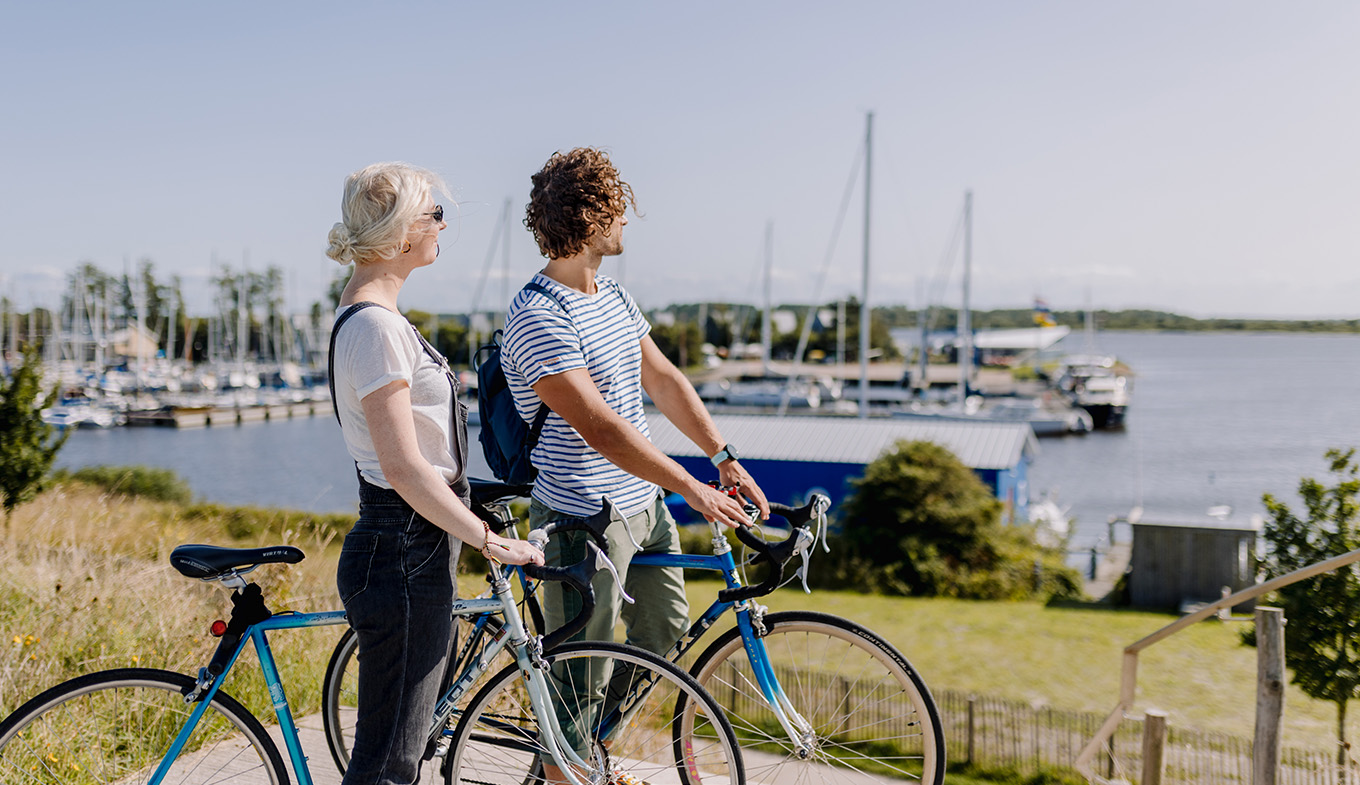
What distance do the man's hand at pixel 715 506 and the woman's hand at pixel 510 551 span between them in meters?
0.37

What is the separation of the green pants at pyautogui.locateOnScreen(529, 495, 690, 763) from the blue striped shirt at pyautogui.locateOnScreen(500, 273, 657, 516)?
71 millimetres

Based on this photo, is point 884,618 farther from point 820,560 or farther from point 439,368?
point 439,368

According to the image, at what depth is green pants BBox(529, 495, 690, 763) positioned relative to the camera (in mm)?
2434

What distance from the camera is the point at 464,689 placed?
2.42 m

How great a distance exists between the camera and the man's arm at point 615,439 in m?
2.26

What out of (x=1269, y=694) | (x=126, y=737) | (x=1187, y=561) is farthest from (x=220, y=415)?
(x=1269, y=694)

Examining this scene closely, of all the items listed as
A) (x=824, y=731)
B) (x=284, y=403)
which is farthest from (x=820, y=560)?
(x=284, y=403)

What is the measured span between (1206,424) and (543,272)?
79.6 meters

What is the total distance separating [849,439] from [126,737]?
2399 cm

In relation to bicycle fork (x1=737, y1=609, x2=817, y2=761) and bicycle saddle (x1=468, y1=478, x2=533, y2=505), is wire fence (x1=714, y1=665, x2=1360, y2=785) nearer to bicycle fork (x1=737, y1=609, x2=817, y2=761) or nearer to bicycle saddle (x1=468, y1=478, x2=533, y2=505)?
bicycle fork (x1=737, y1=609, x2=817, y2=761)

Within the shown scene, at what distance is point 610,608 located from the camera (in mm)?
2477

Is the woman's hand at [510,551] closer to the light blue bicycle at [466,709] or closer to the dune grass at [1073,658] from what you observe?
the light blue bicycle at [466,709]

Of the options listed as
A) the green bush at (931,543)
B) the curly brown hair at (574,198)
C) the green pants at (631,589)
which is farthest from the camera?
the green bush at (931,543)

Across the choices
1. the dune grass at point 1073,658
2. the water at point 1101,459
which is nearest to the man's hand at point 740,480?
the dune grass at point 1073,658
